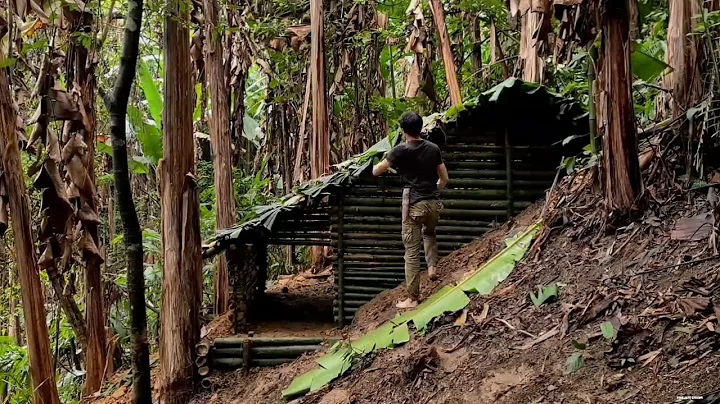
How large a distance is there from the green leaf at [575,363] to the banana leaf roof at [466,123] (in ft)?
11.2

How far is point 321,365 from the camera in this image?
214 inches

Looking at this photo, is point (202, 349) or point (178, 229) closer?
point (178, 229)

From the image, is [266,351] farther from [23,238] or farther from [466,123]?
[466,123]

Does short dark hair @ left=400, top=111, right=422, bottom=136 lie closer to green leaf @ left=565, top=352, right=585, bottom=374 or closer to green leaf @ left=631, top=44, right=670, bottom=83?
green leaf @ left=631, top=44, right=670, bottom=83

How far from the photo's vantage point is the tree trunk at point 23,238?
4.11m

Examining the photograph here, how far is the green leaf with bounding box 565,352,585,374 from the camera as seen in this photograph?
10.9 feet

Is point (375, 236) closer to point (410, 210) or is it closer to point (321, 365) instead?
point (410, 210)

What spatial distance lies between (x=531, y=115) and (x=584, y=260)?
97.5 inches

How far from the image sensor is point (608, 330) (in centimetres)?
347

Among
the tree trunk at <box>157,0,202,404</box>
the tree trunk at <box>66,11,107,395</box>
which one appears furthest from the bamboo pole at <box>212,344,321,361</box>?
the tree trunk at <box>66,11,107,395</box>

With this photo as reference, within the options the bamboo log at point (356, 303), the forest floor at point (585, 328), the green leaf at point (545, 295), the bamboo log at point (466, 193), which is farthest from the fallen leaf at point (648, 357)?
the bamboo log at point (356, 303)

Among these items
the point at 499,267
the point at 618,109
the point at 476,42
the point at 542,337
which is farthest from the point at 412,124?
the point at 476,42

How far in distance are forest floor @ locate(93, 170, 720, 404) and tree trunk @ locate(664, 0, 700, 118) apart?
2.14 feet

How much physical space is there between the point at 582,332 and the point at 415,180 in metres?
2.45
